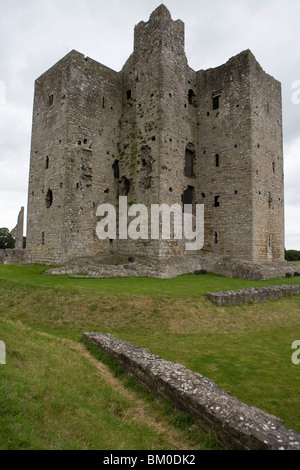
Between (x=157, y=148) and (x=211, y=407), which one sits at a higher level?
(x=157, y=148)

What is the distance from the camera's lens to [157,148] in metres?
20.8

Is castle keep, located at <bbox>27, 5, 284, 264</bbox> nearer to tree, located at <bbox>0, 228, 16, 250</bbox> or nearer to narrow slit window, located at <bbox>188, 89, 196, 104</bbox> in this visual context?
narrow slit window, located at <bbox>188, 89, 196, 104</bbox>

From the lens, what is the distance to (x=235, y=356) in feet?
26.7

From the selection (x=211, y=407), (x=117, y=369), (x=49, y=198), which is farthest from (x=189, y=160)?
(x=211, y=407)

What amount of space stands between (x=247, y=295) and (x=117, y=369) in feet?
26.0

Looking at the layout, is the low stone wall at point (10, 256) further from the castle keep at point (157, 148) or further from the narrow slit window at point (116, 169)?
the narrow slit window at point (116, 169)

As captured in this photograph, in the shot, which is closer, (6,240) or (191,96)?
(191,96)

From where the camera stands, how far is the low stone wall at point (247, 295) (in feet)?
41.1

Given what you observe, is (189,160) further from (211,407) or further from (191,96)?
(211,407)

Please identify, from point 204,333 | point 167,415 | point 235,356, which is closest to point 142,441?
point 167,415

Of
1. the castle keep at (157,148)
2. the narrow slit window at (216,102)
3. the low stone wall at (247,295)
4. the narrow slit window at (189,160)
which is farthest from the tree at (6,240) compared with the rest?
the low stone wall at (247,295)

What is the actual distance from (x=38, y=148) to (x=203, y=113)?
499 inches

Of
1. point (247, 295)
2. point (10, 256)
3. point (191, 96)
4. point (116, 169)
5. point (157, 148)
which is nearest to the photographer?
point (247, 295)

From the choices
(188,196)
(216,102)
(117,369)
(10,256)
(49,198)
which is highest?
(216,102)
